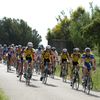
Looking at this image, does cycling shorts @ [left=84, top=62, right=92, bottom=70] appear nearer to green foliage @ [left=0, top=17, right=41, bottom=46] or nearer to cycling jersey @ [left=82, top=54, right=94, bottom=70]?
cycling jersey @ [left=82, top=54, right=94, bottom=70]

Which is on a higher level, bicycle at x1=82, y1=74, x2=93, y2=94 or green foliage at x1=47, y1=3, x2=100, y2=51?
green foliage at x1=47, y1=3, x2=100, y2=51

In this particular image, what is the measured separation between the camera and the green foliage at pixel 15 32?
141m

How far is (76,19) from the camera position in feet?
377

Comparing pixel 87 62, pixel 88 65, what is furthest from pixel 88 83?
pixel 87 62

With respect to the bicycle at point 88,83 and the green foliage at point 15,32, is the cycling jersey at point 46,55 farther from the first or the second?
the green foliage at point 15,32

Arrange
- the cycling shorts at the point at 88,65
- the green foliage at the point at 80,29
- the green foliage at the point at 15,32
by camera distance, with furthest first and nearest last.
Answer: the green foliage at the point at 15,32 < the green foliage at the point at 80,29 < the cycling shorts at the point at 88,65

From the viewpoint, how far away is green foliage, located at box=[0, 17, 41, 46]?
463 ft

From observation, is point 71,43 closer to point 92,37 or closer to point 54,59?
point 92,37

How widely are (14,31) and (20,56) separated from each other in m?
112

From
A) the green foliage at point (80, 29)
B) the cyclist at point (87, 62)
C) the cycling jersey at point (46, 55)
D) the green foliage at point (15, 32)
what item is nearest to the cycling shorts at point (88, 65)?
the cyclist at point (87, 62)

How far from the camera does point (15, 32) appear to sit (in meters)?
144

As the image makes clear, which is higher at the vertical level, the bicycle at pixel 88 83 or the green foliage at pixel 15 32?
the green foliage at pixel 15 32

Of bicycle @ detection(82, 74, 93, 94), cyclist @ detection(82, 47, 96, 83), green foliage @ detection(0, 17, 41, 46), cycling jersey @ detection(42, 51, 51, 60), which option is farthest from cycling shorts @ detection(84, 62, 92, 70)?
green foliage @ detection(0, 17, 41, 46)

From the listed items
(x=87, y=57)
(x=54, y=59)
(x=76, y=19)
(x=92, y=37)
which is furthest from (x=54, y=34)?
(x=87, y=57)
